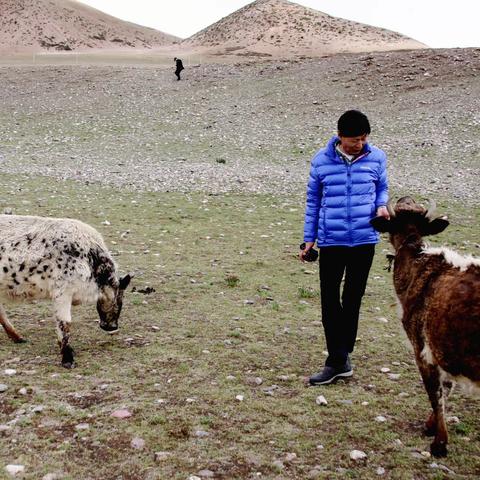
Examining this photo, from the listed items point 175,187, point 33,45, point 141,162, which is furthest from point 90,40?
point 175,187

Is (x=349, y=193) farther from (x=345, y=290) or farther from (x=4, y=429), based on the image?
(x=4, y=429)

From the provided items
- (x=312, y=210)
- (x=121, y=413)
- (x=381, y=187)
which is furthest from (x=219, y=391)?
(x=381, y=187)

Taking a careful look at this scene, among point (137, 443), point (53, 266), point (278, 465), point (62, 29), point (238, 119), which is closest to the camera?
point (278, 465)

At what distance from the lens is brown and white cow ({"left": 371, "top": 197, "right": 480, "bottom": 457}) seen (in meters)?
5.28

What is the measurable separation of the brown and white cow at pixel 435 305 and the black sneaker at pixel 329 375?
137 cm

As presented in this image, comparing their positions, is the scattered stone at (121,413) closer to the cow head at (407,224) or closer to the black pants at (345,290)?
the black pants at (345,290)

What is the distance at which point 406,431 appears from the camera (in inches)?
250

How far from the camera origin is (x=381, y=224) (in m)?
6.77

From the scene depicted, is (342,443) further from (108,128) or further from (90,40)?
(90,40)

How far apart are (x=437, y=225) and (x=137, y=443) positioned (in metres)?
4.03

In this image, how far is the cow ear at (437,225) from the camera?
6.56 m

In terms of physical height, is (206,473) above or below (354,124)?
below

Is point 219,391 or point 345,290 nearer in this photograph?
point 219,391

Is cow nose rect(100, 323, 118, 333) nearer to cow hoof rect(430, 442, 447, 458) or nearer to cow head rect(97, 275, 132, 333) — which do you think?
cow head rect(97, 275, 132, 333)
